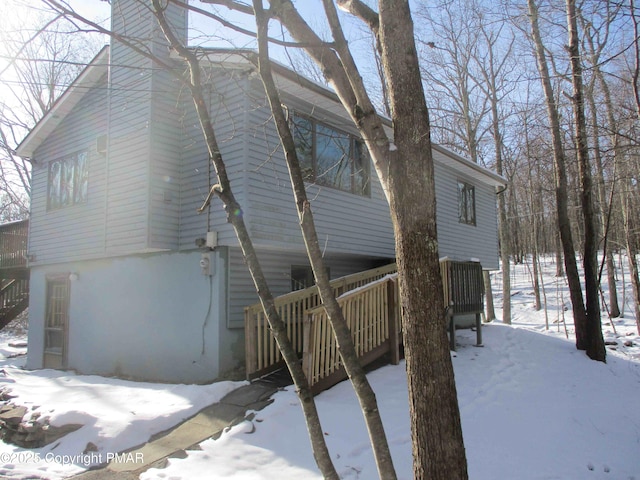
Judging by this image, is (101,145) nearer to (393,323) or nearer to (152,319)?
(152,319)

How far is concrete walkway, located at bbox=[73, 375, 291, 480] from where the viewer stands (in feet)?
14.8

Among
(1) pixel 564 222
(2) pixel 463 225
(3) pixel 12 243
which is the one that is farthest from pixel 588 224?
(3) pixel 12 243

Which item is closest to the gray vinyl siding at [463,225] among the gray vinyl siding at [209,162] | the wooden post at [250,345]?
the gray vinyl siding at [209,162]

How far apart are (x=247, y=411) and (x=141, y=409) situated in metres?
1.47

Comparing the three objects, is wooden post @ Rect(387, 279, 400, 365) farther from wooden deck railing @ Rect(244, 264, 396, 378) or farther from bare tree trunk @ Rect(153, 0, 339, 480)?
bare tree trunk @ Rect(153, 0, 339, 480)

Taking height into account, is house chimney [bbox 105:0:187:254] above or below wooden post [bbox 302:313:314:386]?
above

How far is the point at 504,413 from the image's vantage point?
583 centimetres

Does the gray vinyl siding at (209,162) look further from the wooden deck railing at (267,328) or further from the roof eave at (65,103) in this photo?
the roof eave at (65,103)

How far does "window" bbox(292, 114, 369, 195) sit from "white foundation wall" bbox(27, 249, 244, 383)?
2.60 meters

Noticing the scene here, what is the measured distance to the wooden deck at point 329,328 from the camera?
6.11 metres

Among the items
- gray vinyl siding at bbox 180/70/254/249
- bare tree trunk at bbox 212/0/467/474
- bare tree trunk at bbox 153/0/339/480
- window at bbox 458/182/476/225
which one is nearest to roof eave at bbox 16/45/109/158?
gray vinyl siding at bbox 180/70/254/249

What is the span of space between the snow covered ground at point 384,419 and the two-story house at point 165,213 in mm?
1219

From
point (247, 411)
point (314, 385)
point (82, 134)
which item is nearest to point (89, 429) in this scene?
point (247, 411)

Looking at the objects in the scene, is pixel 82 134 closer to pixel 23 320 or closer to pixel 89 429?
pixel 89 429
